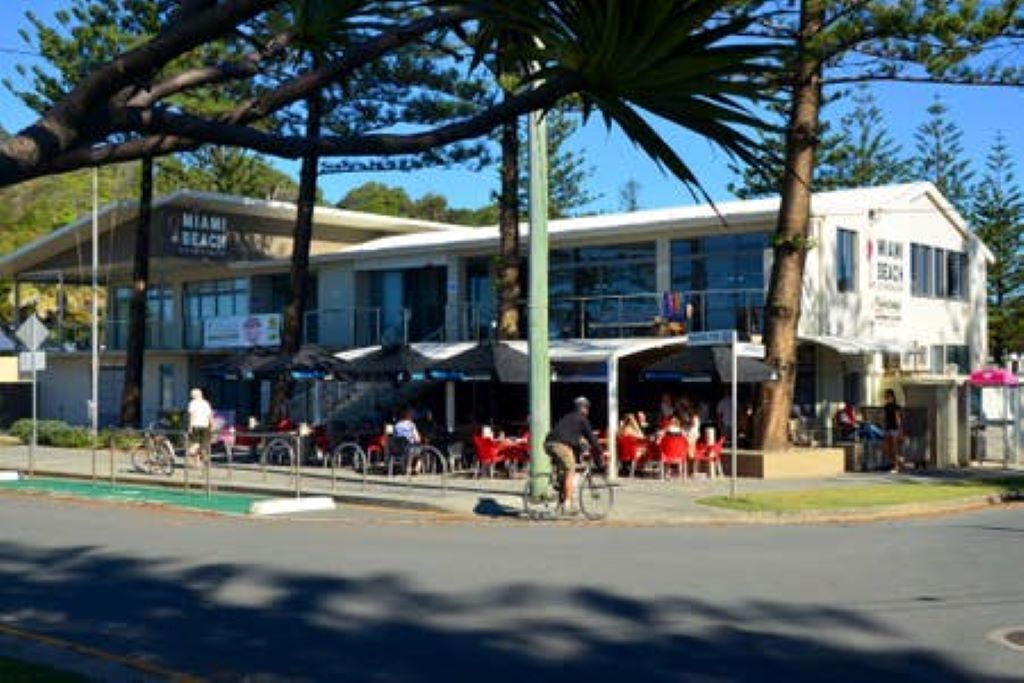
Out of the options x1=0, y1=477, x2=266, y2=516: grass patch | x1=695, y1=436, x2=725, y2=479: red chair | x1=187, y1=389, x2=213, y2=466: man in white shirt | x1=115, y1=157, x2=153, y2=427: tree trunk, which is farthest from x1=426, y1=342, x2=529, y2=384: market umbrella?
x1=115, y1=157, x2=153, y2=427: tree trunk

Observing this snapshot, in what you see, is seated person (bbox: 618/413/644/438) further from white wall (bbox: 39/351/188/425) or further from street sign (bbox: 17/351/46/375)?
white wall (bbox: 39/351/188/425)

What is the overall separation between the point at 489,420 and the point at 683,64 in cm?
3115

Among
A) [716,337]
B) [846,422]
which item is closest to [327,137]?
[716,337]

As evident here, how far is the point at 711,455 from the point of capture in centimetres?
2459

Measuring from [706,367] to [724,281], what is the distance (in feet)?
21.9

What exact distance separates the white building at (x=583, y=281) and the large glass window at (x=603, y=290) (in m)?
0.05

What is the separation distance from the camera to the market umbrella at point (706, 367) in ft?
82.3

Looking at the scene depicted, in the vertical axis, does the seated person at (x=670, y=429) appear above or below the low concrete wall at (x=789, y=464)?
above

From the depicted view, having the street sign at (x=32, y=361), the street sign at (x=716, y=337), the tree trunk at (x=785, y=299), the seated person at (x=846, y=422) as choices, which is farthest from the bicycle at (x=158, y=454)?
→ the seated person at (x=846, y=422)

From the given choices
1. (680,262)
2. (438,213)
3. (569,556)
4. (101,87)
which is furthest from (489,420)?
(438,213)

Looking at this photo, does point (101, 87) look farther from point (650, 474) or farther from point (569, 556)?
point (650, 474)

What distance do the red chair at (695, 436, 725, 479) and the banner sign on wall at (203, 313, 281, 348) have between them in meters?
15.4

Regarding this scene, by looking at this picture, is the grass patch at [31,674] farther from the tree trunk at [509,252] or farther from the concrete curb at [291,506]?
the tree trunk at [509,252]

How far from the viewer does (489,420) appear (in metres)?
34.1
